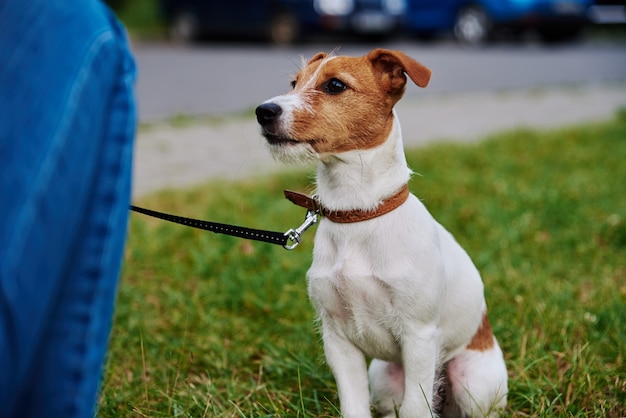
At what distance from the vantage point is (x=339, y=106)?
237 cm

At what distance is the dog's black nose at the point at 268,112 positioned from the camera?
228cm

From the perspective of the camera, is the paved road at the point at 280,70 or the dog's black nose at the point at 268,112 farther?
the paved road at the point at 280,70

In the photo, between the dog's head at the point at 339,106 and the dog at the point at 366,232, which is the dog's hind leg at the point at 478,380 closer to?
the dog at the point at 366,232

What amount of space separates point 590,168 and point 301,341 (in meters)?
3.92

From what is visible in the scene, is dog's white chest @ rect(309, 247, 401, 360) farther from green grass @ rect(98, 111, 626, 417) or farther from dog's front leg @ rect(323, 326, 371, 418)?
green grass @ rect(98, 111, 626, 417)

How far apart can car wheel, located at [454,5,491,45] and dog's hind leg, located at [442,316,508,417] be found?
1491cm

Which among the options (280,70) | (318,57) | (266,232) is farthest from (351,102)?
(280,70)

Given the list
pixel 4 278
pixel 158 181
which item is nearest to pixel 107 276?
pixel 4 278

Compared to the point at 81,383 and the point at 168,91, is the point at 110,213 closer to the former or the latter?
the point at 81,383

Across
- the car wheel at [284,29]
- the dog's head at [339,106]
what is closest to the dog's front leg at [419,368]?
the dog's head at [339,106]

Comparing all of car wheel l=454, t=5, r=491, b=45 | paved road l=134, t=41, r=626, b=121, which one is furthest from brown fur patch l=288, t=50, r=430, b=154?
car wheel l=454, t=5, r=491, b=45

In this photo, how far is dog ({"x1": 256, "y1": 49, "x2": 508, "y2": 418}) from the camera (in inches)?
91.7

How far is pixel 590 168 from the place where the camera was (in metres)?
6.54

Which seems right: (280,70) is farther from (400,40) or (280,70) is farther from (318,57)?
(318,57)
